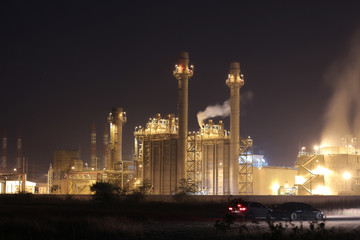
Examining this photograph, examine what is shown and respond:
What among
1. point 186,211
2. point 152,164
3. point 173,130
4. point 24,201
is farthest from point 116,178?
point 186,211

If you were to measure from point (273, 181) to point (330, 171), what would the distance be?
46.2ft

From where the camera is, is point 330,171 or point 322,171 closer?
point 330,171

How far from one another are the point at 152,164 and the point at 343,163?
27262 millimetres

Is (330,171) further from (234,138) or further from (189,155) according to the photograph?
(189,155)

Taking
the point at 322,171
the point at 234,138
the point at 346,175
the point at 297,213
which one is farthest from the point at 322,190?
the point at 297,213

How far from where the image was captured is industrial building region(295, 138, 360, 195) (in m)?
72.8

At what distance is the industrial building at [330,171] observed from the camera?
72.8 meters

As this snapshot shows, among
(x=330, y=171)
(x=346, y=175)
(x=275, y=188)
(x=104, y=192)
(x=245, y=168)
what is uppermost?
(x=245, y=168)

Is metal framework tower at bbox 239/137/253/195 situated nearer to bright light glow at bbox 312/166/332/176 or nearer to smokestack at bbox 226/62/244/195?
smokestack at bbox 226/62/244/195

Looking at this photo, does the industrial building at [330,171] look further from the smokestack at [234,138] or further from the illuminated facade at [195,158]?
the smokestack at [234,138]

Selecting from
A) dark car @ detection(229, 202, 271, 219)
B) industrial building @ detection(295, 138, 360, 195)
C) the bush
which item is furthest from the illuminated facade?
dark car @ detection(229, 202, 271, 219)

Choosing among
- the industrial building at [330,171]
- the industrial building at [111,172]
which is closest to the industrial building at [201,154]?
the industrial building at [111,172]

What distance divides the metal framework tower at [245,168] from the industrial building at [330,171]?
22.9 ft

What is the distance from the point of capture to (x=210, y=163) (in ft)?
263
